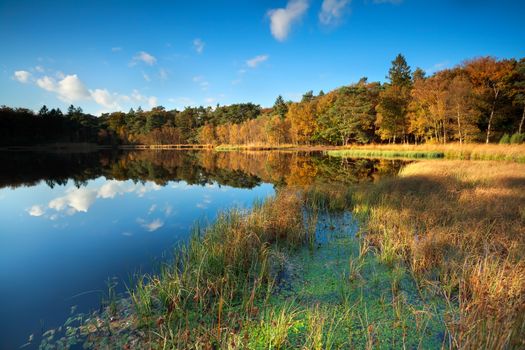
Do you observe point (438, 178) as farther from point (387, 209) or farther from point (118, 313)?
point (118, 313)

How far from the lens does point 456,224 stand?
5.61 m

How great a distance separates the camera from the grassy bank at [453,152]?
17580mm

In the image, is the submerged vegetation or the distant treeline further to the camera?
the distant treeline

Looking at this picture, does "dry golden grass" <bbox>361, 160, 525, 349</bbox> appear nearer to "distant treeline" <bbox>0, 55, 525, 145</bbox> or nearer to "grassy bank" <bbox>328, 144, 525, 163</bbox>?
"grassy bank" <bbox>328, 144, 525, 163</bbox>

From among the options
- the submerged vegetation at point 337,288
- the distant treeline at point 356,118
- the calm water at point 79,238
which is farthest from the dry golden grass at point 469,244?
the distant treeline at point 356,118

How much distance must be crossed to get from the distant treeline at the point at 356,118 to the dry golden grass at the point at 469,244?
2261cm

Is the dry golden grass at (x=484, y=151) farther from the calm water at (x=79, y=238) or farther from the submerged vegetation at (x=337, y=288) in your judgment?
the calm water at (x=79, y=238)

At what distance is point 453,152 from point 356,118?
23.6m

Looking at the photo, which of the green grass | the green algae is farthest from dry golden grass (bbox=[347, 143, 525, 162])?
the green algae

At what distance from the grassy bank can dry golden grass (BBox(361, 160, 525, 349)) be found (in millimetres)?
9582

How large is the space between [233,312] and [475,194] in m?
8.75

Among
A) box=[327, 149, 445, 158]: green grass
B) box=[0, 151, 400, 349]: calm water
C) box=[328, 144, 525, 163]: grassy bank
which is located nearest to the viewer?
box=[0, 151, 400, 349]: calm water

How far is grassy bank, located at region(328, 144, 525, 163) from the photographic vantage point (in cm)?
1758

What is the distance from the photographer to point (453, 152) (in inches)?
904
